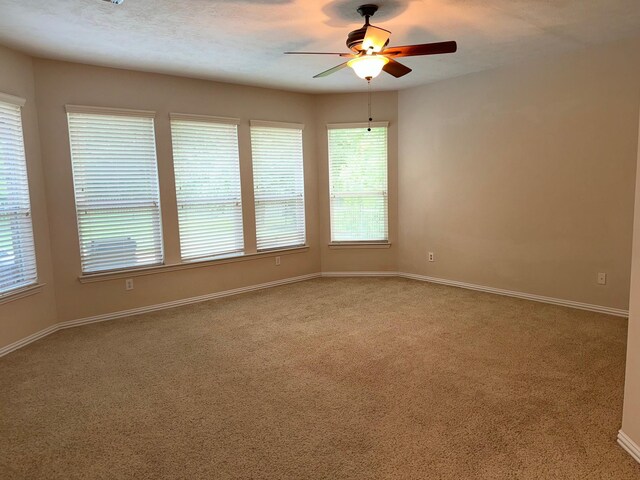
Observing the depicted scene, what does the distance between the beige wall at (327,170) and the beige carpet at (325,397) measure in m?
1.76

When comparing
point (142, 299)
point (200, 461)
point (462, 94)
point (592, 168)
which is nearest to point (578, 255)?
point (592, 168)

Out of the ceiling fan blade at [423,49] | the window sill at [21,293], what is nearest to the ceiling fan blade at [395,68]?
the ceiling fan blade at [423,49]

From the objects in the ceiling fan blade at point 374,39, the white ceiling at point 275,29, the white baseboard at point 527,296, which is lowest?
the white baseboard at point 527,296

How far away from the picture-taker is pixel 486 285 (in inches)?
203

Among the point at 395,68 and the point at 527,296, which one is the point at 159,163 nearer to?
the point at 395,68

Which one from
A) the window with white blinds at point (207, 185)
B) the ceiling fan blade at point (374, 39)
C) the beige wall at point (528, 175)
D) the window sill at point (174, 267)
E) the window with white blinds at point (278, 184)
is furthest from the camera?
the window with white blinds at point (278, 184)

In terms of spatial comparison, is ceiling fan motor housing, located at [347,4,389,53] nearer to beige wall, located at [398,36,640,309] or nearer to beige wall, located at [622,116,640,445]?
beige wall, located at [622,116,640,445]

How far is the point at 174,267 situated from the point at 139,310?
613 millimetres

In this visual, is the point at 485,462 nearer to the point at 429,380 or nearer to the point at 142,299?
the point at 429,380

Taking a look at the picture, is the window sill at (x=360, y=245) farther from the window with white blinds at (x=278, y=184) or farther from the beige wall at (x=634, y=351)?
the beige wall at (x=634, y=351)

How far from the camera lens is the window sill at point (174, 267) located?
439 centimetres

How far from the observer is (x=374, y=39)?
2.79m

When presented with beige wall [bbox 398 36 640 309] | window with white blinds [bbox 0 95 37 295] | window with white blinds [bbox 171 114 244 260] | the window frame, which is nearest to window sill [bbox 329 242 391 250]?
the window frame

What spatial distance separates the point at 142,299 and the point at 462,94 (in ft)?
15.0
